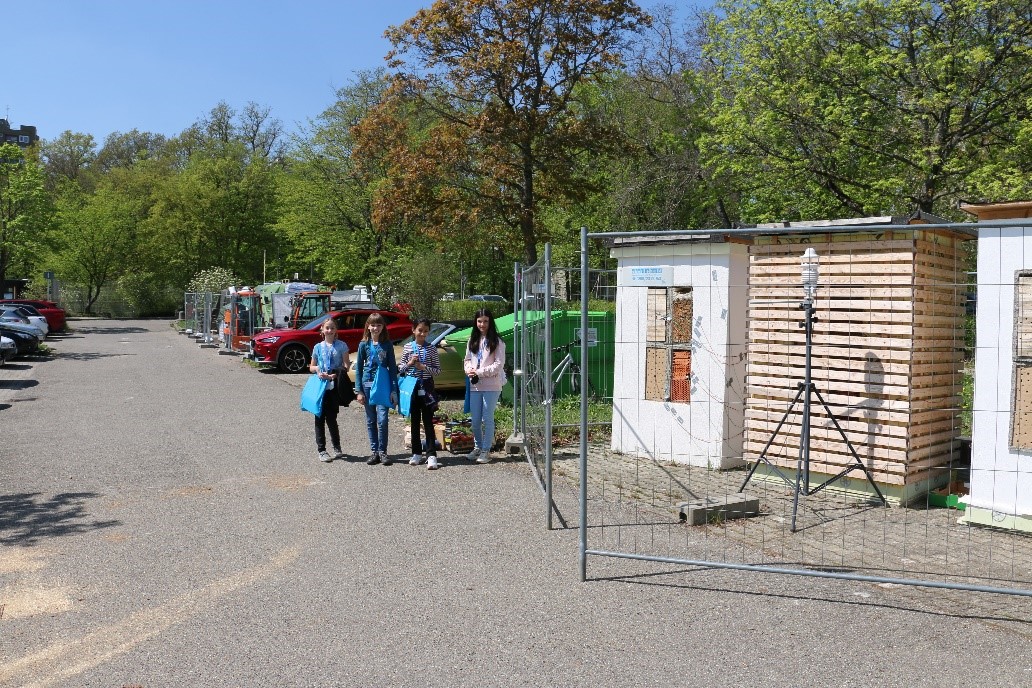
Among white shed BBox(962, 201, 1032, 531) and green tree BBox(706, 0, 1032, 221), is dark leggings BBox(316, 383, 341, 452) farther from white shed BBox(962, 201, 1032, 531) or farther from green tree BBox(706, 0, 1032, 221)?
green tree BBox(706, 0, 1032, 221)

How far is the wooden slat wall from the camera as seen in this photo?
8281 mm

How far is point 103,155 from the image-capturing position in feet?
267

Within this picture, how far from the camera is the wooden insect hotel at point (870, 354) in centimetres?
828

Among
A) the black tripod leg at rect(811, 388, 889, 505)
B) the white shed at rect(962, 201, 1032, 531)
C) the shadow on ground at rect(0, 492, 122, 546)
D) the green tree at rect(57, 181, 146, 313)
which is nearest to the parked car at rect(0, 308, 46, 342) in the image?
the shadow on ground at rect(0, 492, 122, 546)

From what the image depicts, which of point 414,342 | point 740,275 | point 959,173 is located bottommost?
point 414,342

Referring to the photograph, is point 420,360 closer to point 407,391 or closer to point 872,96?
point 407,391

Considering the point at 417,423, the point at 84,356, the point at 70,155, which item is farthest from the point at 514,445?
the point at 70,155

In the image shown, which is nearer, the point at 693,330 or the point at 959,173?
the point at 693,330

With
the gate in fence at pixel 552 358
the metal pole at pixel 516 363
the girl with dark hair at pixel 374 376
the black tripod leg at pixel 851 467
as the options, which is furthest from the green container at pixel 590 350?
the black tripod leg at pixel 851 467

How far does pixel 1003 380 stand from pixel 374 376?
6.12 m

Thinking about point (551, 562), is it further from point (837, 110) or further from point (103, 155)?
point (103, 155)

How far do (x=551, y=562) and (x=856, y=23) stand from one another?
2011 cm

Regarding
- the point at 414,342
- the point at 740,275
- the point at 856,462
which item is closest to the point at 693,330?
the point at 740,275

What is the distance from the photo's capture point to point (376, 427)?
33.9 feet
